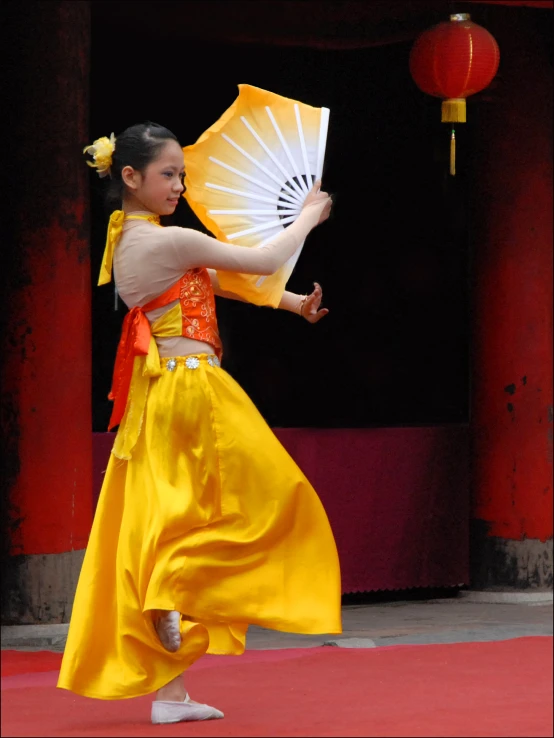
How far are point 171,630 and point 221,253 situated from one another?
0.97 metres

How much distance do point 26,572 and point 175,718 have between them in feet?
5.67

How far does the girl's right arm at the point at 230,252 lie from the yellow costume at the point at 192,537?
15 centimetres

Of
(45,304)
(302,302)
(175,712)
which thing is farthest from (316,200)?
(45,304)

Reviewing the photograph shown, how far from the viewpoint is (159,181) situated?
4012 mm

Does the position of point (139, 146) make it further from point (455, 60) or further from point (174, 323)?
point (455, 60)

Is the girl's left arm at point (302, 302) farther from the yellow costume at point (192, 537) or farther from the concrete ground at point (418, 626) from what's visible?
the concrete ground at point (418, 626)

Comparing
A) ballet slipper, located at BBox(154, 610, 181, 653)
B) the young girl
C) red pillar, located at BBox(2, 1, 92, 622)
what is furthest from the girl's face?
red pillar, located at BBox(2, 1, 92, 622)

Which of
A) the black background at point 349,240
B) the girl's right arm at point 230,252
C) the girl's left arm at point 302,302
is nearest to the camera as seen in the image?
the girl's right arm at point 230,252

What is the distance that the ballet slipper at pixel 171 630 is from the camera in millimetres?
3967

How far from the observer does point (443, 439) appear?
6820 mm

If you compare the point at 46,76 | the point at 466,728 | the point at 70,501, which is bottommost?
the point at 466,728

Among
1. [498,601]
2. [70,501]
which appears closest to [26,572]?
[70,501]

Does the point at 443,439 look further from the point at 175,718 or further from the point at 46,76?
the point at 175,718

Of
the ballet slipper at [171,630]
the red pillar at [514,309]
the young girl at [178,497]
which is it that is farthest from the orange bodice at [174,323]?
the red pillar at [514,309]
